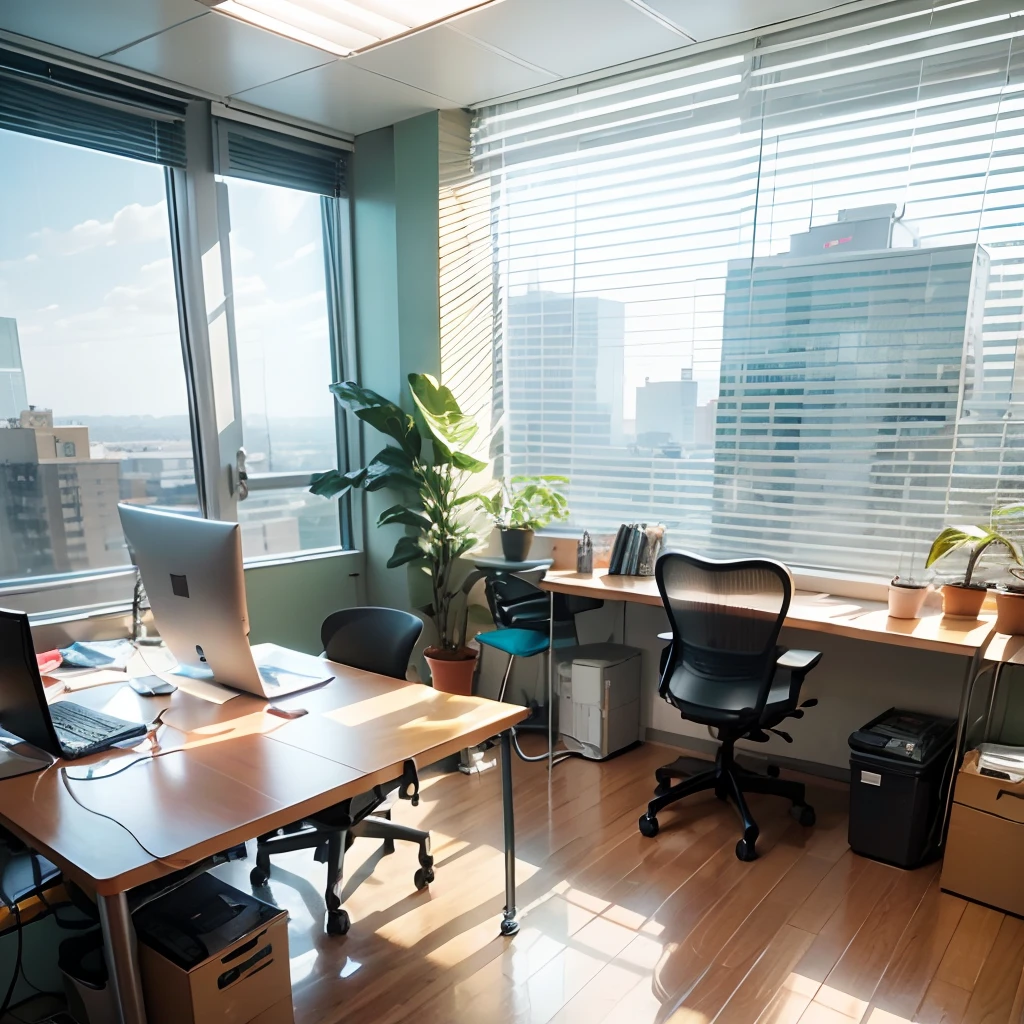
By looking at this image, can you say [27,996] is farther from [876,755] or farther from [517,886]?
[876,755]

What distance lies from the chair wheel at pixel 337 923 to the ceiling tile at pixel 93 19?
3069 mm

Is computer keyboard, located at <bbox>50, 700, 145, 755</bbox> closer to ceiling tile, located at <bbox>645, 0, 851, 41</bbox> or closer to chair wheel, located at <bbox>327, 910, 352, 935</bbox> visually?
chair wheel, located at <bbox>327, 910, 352, 935</bbox>

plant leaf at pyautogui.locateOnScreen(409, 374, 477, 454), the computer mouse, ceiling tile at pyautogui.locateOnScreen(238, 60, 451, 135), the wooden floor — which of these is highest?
ceiling tile at pyautogui.locateOnScreen(238, 60, 451, 135)

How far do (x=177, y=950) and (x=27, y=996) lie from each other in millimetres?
701

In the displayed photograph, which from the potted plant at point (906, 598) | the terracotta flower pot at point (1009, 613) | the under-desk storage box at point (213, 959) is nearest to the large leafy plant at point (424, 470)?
the potted plant at point (906, 598)

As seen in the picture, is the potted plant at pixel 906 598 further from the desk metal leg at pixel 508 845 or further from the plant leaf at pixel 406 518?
the plant leaf at pixel 406 518

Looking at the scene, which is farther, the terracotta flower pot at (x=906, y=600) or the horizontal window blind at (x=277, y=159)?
the horizontal window blind at (x=277, y=159)

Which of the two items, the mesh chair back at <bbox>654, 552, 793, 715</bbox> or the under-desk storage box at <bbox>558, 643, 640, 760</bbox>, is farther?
the under-desk storage box at <bbox>558, 643, 640, 760</bbox>

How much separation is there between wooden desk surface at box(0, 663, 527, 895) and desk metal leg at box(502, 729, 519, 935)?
142 mm

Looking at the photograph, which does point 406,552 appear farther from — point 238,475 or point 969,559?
point 969,559

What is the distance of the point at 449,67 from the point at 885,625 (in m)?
2.89

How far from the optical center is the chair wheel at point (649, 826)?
301 centimetres

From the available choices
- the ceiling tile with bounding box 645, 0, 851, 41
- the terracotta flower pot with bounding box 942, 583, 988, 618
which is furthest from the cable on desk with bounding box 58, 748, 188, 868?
the ceiling tile with bounding box 645, 0, 851, 41

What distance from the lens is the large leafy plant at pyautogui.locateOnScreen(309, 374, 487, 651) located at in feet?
12.8
